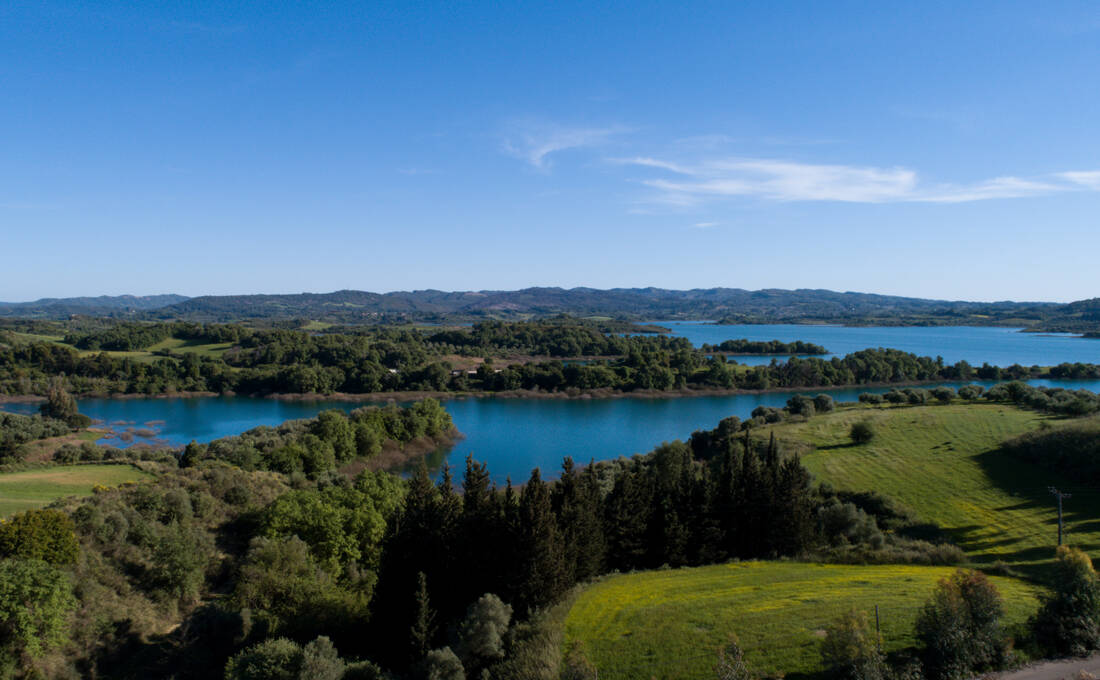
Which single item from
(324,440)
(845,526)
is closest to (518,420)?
(324,440)

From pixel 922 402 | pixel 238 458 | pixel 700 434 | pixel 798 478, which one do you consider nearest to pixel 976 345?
pixel 922 402

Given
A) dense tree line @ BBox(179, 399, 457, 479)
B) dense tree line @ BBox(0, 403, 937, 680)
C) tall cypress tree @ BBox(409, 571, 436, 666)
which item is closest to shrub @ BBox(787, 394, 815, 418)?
Answer: dense tree line @ BBox(0, 403, 937, 680)

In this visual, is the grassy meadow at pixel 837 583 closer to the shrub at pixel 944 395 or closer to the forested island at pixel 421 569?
the forested island at pixel 421 569

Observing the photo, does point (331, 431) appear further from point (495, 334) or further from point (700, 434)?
point (495, 334)

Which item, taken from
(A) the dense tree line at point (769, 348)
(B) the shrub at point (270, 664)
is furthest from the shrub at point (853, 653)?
(A) the dense tree line at point (769, 348)

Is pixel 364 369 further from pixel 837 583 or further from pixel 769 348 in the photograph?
pixel 769 348

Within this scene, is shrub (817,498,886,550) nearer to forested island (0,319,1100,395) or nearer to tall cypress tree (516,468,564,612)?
tall cypress tree (516,468,564,612)
